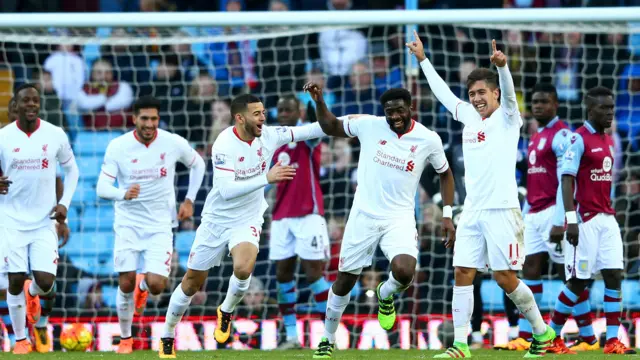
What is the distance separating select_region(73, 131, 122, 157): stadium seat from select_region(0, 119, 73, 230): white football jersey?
315cm

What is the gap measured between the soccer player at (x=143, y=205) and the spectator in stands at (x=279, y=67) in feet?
10.0

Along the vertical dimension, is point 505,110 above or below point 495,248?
above

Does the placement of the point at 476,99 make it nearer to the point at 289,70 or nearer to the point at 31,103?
the point at 31,103

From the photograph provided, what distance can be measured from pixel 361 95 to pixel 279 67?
47.8 inches

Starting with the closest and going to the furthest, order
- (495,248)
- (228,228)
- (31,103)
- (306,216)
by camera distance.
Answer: (495,248)
(228,228)
(31,103)
(306,216)

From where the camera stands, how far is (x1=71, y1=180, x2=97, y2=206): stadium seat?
13180 millimetres

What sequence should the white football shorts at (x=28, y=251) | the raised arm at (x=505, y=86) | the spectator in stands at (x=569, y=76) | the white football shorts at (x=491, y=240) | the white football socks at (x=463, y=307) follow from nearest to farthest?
1. the raised arm at (x=505, y=86)
2. the white football shorts at (x=491, y=240)
3. the white football socks at (x=463, y=307)
4. the white football shorts at (x=28, y=251)
5. the spectator in stands at (x=569, y=76)

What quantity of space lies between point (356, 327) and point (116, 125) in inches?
156

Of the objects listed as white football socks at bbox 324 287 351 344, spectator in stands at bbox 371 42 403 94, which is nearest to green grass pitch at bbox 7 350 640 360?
white football socks at bbox 324 287 351 344

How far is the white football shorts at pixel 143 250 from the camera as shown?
10.3 metres

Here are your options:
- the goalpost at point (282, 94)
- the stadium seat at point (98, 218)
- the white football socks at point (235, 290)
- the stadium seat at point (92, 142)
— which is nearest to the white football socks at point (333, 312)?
the white football socks at point (235, 290)

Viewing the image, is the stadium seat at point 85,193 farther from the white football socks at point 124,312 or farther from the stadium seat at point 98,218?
the white football socks at point 124,312

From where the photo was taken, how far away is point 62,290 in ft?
41.4

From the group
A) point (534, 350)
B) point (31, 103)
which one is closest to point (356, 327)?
point (534, 350)
